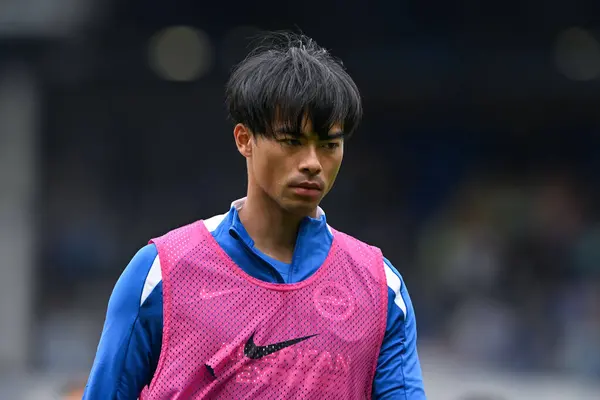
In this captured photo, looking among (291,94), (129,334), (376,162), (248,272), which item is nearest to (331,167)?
(291,94)

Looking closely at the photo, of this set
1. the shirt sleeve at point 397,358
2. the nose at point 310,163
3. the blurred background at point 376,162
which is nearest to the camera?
the nose at point 310,163

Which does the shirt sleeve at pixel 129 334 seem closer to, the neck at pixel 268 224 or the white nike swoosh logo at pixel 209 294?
the white nike swoosh logo at pixel 209 294

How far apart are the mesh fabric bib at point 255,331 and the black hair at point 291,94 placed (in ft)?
0.92

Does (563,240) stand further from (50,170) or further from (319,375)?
(319,375)

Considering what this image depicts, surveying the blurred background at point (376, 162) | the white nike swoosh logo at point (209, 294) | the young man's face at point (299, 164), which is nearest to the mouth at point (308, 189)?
the young man's face at point (299, 164)

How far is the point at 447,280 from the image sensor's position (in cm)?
884

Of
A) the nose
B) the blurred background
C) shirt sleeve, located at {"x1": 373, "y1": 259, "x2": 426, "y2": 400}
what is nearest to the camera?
the nose

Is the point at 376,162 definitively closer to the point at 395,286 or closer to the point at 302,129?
the point at 395,286

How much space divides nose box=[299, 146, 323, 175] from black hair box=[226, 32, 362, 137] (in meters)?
0.04

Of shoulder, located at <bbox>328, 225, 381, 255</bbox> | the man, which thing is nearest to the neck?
the man

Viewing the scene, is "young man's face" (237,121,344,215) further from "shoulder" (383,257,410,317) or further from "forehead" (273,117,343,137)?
"shoulder" (383,257,410,317)

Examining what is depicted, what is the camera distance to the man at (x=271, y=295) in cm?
242

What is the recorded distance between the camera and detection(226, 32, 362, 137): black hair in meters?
2.44

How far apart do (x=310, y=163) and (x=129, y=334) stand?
1.63 feet
